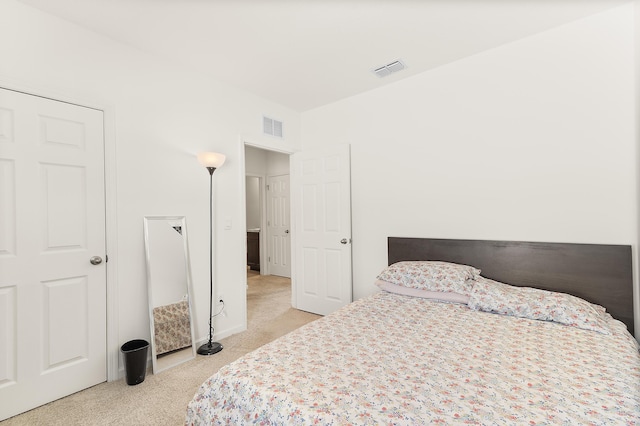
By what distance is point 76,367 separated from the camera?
2.06 m

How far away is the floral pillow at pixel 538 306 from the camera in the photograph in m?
1.76

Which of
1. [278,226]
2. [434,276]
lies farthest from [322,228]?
[278,226]

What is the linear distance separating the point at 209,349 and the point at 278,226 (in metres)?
3.33

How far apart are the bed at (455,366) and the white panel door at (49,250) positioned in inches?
54.2

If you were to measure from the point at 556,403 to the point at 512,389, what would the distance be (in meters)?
0.13

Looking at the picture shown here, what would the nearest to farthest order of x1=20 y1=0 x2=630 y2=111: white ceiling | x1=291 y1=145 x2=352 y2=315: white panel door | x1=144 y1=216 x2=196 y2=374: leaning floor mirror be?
x1=20 y1=0 x2=630 y2=111: white ceiling → x1=144 y1=216 x2=196 y2=374: leaning floor mirror → x1=291 y1=145 x2=352 y2=315: white panel door

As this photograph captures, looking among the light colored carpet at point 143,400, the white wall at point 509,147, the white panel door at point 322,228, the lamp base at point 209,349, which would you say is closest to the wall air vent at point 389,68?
the white wall at point 509,147

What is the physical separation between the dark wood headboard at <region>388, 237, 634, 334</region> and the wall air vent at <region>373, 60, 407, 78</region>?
170cm

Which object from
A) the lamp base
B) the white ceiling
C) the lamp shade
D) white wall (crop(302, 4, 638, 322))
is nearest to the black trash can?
the lamp base

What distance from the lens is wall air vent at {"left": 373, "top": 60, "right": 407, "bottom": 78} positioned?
271 cm

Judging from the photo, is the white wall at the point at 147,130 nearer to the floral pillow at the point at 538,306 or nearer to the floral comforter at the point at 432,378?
the floral comforter at the point at 432,378

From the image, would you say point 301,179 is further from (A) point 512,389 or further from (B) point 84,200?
(A) point 512,389

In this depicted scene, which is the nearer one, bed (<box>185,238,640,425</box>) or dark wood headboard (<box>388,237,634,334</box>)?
bed (<box>185,238,640,425</box>)

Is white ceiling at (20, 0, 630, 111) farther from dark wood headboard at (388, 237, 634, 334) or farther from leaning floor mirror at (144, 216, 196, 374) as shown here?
dark wood headboard at (388, 237, 634, 334)
